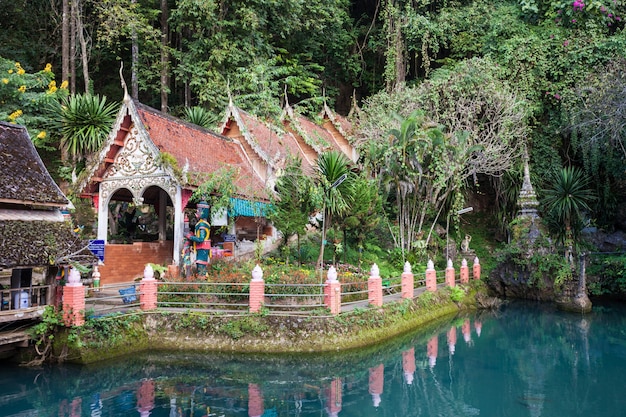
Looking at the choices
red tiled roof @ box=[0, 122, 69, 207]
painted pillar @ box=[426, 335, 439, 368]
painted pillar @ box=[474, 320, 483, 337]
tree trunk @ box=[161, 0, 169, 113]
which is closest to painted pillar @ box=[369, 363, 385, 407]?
painted pillar @ box=[426, 335, 439, 368]

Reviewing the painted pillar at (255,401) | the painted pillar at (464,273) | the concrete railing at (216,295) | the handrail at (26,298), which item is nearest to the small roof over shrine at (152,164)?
the concrete railing at (216,295)

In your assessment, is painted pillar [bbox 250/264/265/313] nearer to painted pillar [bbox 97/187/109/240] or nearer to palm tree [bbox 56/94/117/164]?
painted pillar [bbox 97/187/109/240]

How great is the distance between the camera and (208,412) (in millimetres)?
7543

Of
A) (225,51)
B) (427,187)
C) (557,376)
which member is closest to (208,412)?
(557,376)

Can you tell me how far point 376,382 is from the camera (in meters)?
9.27

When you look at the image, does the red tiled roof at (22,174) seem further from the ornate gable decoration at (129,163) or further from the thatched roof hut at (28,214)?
the ornate gable decoration at (129,163)

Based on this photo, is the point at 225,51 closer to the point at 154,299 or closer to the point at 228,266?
the point at 228,266

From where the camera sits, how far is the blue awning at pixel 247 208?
46.7ft

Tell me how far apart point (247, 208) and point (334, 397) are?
7513mm

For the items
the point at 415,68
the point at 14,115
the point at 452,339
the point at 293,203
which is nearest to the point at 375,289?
the point at 452,339

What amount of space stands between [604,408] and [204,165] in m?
11.3

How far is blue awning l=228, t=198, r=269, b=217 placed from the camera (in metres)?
14.2

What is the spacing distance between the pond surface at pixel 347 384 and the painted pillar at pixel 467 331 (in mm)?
719

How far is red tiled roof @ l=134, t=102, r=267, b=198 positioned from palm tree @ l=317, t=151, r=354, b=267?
2.47 meters
